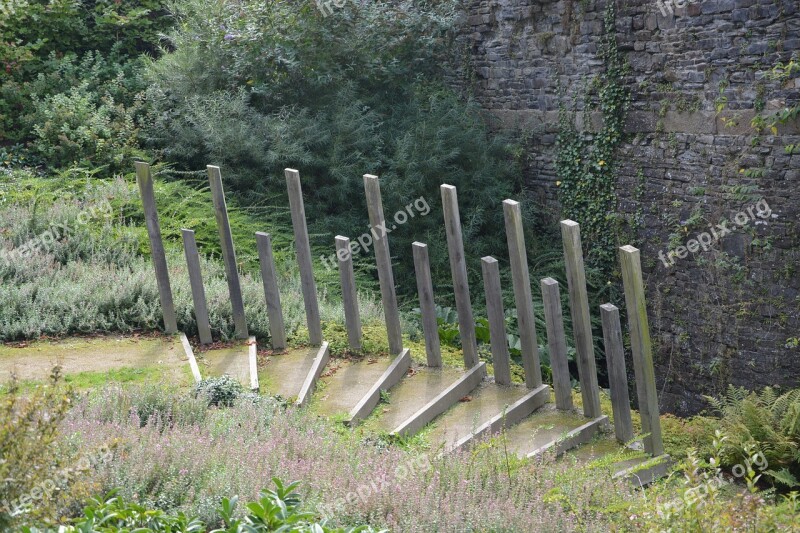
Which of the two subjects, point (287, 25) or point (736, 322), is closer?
point (736, 322)

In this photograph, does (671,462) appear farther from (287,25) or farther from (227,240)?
(287,25)

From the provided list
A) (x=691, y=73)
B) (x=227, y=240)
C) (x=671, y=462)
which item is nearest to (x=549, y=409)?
(x=671, y=462)

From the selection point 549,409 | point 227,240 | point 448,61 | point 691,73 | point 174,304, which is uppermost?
point 448,61

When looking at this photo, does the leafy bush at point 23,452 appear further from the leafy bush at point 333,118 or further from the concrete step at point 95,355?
the leafy bush at point 333,118

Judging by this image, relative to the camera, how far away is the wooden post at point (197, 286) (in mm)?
6984

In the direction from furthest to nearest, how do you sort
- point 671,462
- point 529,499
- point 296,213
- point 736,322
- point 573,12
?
point 573,12, point 736,322, point 296,213, point 671,462, point 529,499

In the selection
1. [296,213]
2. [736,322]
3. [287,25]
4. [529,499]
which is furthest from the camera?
[287,25]

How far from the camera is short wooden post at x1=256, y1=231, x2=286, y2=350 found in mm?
7066

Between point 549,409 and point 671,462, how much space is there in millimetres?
1002

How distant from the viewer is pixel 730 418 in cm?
762

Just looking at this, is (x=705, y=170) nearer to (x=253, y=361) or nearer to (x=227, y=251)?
(x=227, y=251)

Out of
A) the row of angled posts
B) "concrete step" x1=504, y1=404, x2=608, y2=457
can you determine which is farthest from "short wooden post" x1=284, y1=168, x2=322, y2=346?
"concrete step" x1=504, y1=404, x2=608, y2=457

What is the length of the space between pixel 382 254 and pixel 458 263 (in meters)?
0.65

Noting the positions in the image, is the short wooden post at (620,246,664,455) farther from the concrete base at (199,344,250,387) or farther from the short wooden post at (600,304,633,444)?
the concrete base at (199,344,250,387)
